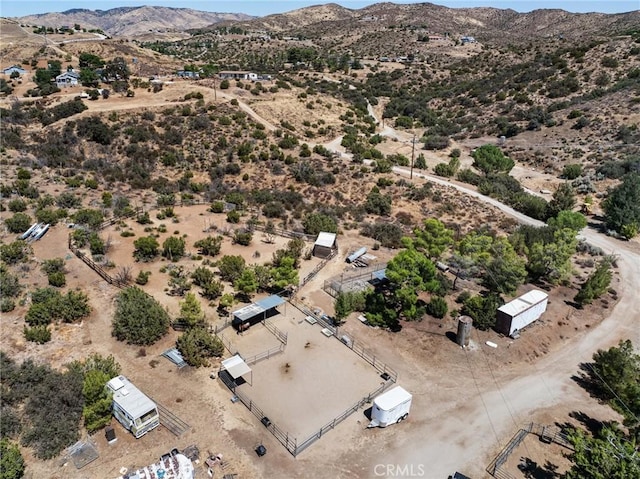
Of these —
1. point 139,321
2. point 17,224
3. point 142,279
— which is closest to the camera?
point 139,321

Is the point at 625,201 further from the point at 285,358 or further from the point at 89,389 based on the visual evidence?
the point at 89,389

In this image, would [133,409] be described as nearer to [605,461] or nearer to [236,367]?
[236,367]

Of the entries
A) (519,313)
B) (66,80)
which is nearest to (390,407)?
(519,313)

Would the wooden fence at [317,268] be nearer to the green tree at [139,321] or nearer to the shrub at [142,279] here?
the green tree at [139,321]

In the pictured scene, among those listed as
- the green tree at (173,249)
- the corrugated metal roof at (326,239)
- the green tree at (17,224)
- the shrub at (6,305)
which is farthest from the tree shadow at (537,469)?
the green tree at (17,224)

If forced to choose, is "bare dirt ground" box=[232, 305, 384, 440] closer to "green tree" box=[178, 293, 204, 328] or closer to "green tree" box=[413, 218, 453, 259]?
"green tree" box=[178, 293, 204, 328]

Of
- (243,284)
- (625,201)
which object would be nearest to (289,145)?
(243,284)

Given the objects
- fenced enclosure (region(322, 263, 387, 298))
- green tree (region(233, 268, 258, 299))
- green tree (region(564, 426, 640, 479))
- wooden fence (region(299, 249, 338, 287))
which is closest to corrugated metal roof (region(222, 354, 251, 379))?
green tree (region(233, 268, 258, 299))
